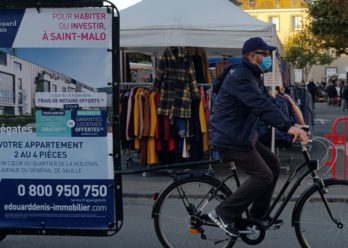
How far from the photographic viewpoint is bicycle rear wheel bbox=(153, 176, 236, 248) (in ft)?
15.8

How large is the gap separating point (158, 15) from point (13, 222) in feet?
18.1

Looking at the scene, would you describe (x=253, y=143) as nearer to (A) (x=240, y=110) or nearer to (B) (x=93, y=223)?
(A) (x=240, y=110)

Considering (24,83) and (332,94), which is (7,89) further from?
(332,94)

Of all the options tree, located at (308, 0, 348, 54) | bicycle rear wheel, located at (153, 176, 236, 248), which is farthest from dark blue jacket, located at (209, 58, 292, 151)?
tree, located at (308, 0, 348, 54)

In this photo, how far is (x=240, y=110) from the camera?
15.3 ft

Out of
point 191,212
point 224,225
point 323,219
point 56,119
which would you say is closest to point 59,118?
point 56,119

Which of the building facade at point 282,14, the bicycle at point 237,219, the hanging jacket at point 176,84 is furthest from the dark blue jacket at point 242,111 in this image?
the building facade at point 282,14

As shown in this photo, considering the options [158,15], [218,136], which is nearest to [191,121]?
[158,15]

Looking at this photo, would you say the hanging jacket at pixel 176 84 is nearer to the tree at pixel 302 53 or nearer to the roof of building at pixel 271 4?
the tree at pixel 302 53

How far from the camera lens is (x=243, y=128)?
4.64m

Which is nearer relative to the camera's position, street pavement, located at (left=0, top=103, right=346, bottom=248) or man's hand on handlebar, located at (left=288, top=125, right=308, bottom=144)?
man's hand on handlebar, located at (left=288, top=125, right=308, bottom=144)

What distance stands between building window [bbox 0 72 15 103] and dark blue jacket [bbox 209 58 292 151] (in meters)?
1.63

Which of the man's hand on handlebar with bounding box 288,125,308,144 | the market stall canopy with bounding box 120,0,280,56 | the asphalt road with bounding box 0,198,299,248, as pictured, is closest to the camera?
the man's hand on handlebar with bounding box 288,125,308,144

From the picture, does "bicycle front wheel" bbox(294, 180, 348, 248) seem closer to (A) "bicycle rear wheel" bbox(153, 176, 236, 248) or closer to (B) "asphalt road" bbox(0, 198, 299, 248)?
(A) "bicycle rear wheel" bbox(153, 176, 236, 248)
